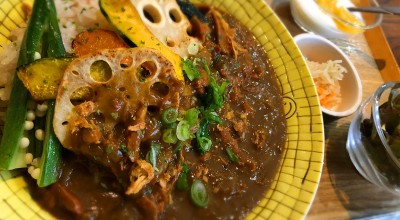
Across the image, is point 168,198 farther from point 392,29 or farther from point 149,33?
point 392,29

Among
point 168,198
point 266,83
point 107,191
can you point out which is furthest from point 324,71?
point 107,191

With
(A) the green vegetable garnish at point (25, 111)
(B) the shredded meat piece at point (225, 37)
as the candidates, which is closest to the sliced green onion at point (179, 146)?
(A) the green vegetable garnish at point (25, 111)

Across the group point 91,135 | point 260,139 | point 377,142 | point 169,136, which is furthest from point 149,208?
point 377,142

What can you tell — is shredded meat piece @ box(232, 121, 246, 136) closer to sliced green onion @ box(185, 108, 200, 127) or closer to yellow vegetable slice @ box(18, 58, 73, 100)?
sliced green onion @ box(185, 108, 200, 127)

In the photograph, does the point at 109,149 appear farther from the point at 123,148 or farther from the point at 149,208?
the point at 149,208

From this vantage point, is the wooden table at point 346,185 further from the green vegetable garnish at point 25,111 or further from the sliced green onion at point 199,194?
the green vegetable garnish at point 25,111
